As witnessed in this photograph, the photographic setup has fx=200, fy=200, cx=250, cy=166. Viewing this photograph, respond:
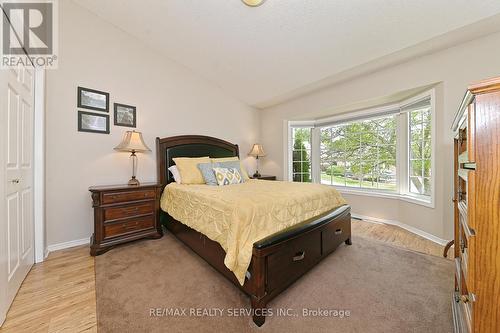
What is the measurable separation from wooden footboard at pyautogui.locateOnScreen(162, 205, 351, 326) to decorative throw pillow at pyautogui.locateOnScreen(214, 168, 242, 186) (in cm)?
77

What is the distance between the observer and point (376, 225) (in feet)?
10.8

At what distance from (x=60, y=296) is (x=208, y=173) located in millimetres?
1851

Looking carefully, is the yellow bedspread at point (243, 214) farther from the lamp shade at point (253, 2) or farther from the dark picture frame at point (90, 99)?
the lamp shade at point (253, 2)

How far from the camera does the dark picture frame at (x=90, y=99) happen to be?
253 cm

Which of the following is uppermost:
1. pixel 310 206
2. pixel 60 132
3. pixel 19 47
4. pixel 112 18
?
pixel 112 18

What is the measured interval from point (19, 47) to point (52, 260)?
82.0 inches

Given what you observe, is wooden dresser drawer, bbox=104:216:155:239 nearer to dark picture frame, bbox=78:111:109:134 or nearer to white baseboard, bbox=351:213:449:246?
dark picture frame, bbox=78:111:109:134

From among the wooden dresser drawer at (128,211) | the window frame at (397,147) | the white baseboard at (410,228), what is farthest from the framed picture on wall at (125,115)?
the white baseboard at (410,228)

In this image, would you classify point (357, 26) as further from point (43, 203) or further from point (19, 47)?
point (43, 203)

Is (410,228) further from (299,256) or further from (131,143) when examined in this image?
(131,143)

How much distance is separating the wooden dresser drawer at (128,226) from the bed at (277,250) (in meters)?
0.25

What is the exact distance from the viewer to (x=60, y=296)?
1581 mm

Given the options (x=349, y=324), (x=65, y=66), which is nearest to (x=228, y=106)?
(x=65, y=66)

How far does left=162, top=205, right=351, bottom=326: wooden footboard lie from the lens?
1.36 metres
